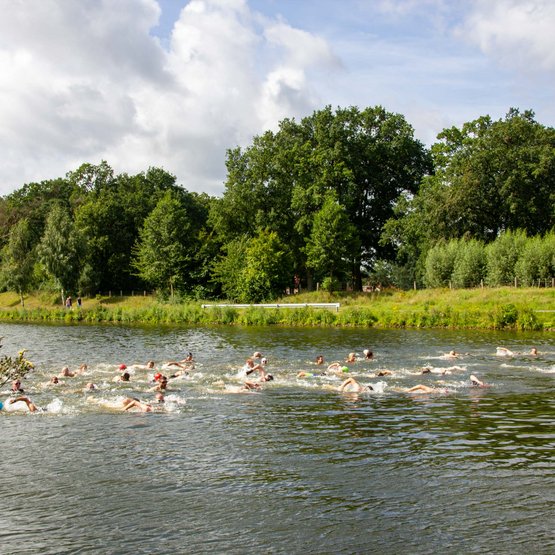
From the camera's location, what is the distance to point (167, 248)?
9031cm

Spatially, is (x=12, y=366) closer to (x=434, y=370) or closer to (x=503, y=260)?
(x=434, y=370)

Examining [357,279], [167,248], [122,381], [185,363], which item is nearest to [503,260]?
[357,279]

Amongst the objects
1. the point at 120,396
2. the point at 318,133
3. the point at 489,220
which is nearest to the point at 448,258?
the point at 489,220

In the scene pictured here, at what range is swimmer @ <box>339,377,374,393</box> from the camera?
3038cm

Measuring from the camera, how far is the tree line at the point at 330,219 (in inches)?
3115

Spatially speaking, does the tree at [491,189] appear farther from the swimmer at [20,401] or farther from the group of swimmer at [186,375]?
the swimmer at [20,401]

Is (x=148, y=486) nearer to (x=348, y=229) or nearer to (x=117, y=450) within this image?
(x=117, y=450)

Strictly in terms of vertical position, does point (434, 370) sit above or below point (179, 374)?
above

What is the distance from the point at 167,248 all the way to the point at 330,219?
78.4ft

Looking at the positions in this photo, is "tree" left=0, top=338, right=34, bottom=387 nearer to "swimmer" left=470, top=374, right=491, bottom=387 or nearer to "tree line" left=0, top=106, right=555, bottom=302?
"swimmer" left=470, top=374, right=491, bottom=387

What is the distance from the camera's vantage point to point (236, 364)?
127 feet

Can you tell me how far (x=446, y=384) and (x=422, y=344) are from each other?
618 inches

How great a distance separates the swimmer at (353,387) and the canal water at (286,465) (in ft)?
1.87

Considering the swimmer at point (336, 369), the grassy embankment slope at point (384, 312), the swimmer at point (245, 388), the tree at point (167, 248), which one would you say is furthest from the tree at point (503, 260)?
the swimmer at point (245, 388)
